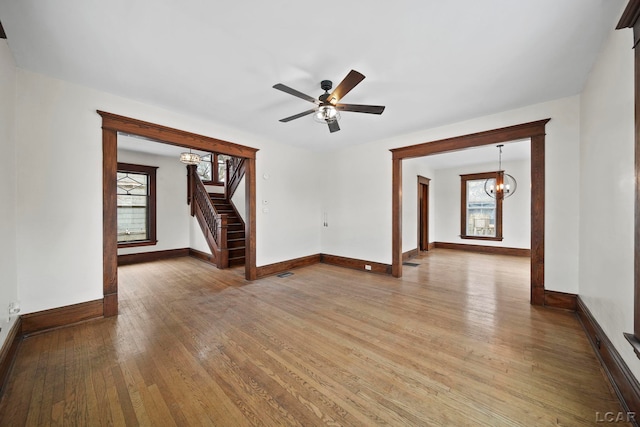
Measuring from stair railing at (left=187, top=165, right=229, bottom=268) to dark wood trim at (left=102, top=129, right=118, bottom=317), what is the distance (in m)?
2.40

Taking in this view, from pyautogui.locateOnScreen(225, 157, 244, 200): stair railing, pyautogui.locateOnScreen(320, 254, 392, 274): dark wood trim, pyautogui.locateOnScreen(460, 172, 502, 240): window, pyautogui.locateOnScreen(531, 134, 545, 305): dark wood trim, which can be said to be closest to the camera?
pyautogui.locateOnScreen(531, 134, 545, 305): dark wood trim

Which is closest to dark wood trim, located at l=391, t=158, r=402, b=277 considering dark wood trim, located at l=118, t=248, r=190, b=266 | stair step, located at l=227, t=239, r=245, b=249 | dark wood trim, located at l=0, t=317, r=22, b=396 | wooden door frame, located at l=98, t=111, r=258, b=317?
stair step, located at l=227, t=239, r=245, b=249

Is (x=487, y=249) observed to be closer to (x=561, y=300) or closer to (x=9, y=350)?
(x=561, y=300)

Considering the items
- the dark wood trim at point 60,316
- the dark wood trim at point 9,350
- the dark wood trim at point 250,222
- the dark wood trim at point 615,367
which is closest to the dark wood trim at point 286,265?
the dark wood trim at point 250,222

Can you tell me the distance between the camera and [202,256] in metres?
6.25

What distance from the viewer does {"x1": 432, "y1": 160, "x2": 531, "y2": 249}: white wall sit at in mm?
6523

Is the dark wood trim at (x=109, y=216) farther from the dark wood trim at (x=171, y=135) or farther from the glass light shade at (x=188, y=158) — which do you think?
the glass light shade at (x=188, y=158)

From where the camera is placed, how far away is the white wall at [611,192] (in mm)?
1639

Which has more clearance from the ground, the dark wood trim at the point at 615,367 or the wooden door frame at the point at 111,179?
the wooden door frame at the point at 111,179

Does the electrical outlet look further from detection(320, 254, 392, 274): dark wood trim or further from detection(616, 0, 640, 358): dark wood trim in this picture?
detection(616, 0, 640, 358): dark wood trim

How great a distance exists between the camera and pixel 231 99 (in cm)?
301

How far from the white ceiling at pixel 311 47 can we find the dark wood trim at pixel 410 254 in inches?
152

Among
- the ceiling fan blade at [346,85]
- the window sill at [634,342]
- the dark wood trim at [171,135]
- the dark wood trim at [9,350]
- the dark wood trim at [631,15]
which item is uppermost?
the dark wood trim at [631,15]

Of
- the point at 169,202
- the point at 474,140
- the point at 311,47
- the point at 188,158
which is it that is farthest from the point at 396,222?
the point at 169,202
